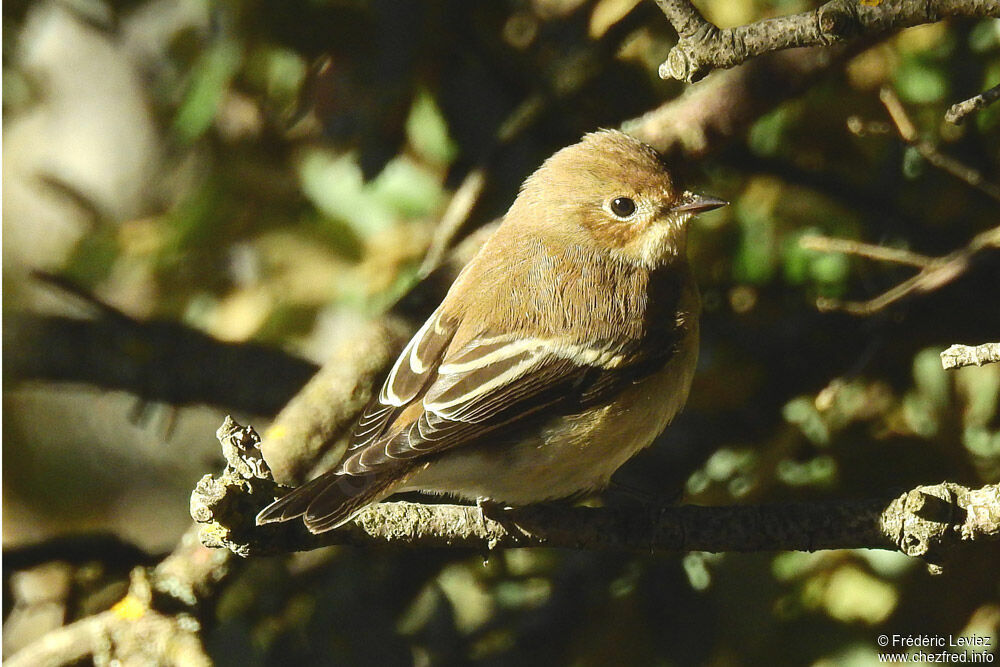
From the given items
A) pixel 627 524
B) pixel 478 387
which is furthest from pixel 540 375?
pixel 627 524

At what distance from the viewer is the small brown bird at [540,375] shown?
3146 millimetres

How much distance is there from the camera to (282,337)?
4539mm

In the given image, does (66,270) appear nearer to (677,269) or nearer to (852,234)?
(677,269)

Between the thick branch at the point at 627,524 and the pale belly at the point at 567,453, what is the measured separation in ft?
0.30

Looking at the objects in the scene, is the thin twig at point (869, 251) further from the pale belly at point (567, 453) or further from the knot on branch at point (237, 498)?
the knot on branch at point (237, 498)

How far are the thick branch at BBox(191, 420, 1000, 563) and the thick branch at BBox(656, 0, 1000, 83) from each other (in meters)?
1.13

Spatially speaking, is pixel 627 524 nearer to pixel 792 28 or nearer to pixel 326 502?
pixel 326 502

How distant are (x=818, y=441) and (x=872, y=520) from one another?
0.80 m

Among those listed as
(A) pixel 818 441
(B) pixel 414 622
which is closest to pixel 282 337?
(B) pixel 414 622

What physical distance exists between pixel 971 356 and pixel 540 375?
1.27 metres

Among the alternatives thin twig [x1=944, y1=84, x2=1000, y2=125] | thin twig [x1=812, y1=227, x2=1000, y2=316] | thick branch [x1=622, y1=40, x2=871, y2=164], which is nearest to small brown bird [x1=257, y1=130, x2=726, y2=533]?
thick branch [x1=622, y1=40, x2=871, y2=164]

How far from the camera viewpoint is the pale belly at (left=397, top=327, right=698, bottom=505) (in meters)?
3.21

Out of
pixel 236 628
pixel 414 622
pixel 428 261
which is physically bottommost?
pixel 414 622

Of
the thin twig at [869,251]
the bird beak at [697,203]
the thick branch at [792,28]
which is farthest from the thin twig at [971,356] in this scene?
the bird beak at [697,203]
